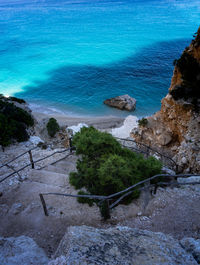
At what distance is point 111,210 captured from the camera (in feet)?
21.7

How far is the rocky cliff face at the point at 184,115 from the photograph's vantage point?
520 inches

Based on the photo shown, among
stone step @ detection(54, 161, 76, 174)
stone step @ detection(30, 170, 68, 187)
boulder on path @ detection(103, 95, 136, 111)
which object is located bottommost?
stone step @ detection(30, 170, 68, 187)

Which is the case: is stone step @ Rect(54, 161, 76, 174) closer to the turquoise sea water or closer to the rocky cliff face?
the rocky cliff face

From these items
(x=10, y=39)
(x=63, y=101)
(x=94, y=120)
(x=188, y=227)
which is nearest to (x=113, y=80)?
(x=63, y=101)

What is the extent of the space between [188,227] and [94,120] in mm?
24303

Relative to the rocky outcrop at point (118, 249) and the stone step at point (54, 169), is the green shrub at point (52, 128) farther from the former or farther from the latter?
the rocky outcrop at point (118, 249)

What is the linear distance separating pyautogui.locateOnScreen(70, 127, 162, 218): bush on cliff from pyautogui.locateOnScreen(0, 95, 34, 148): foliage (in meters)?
6.50

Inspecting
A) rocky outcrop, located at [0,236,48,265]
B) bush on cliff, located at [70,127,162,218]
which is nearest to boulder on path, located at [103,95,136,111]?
bush on cliff, located at [70,127,162,218]

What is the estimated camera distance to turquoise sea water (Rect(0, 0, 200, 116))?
36.7 metres

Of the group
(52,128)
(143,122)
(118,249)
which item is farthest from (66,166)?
(52,128)

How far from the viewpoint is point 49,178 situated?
29.0ft

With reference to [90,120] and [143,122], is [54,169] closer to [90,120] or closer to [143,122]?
[143,122]

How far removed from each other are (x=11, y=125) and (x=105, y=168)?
31.3ft

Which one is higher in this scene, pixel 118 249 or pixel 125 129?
pixel 125 129
